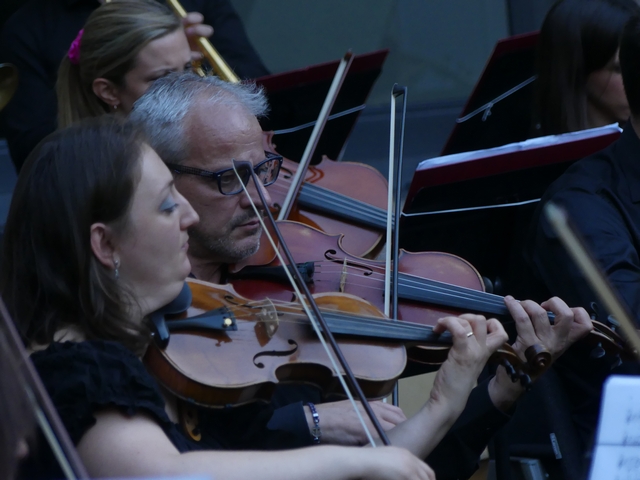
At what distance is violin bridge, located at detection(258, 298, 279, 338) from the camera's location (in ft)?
5.17

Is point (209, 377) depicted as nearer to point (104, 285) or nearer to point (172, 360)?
point (172, 360)

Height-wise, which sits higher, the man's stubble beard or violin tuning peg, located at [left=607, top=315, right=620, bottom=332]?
the man's stubble beard

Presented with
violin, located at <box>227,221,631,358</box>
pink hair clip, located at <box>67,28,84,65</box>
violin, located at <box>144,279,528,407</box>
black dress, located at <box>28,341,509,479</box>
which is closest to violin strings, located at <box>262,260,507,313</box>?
violin, located at <box>227,221,631,358</box>

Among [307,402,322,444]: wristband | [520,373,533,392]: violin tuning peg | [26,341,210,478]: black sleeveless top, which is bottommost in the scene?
[307,402,322,444]: wristband

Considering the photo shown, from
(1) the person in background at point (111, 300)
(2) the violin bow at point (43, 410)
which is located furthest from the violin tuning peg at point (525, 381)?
(2) the violin bow at point (43, 410)

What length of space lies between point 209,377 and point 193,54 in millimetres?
1354

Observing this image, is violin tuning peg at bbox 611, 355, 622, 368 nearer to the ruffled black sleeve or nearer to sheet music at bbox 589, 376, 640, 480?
sheet music at bbox 589, 376, 640, 480

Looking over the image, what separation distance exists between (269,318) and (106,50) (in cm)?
105

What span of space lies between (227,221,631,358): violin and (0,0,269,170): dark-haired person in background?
965mm

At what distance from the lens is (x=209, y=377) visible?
1425 mm

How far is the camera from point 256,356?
1.51 meters

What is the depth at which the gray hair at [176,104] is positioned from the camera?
191cm

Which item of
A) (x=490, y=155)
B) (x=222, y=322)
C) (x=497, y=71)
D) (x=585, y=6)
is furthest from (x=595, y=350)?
(x=585, y=6)

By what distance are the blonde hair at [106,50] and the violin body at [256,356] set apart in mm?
877
